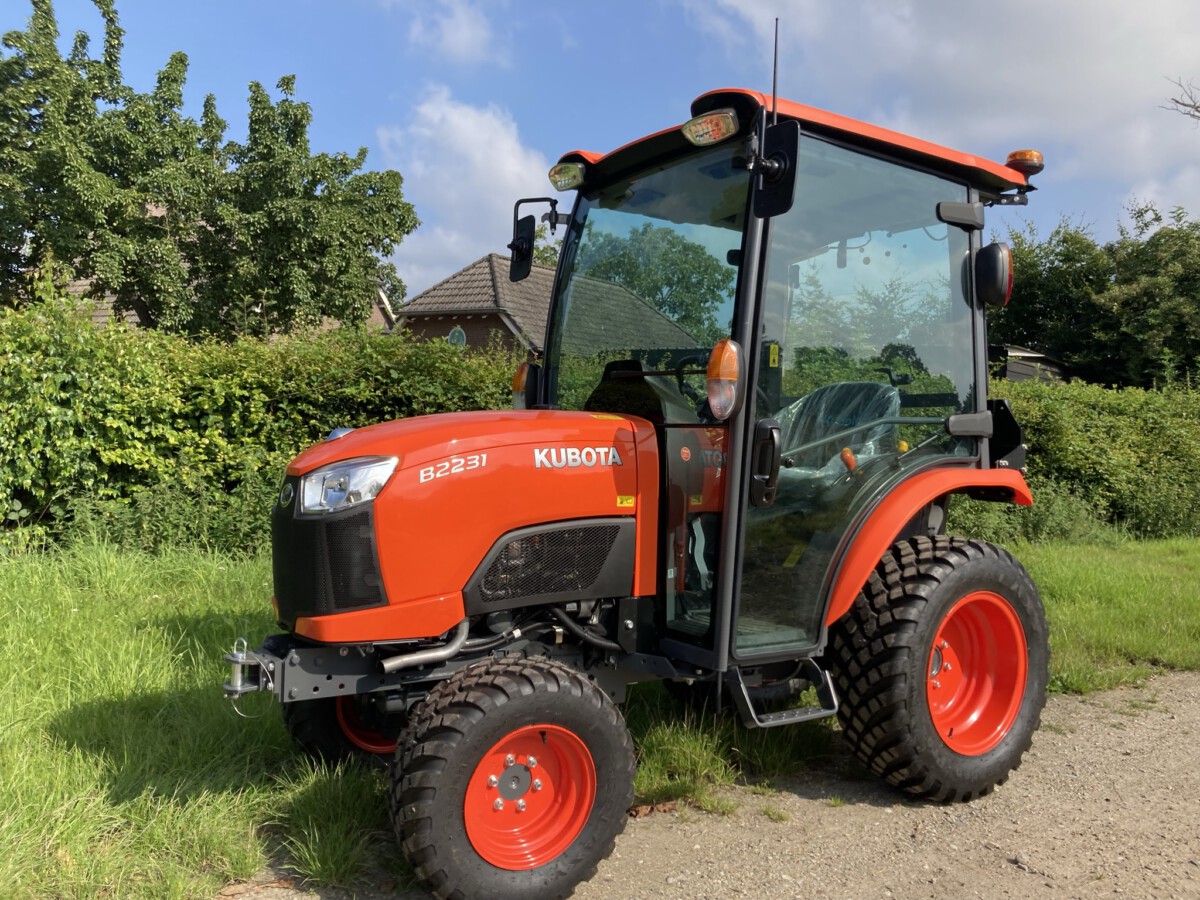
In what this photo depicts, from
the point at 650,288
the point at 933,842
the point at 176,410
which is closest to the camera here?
the point at 933,842

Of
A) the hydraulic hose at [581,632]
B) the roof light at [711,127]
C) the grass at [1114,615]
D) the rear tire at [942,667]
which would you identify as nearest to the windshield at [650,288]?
the roof light at [711,127]

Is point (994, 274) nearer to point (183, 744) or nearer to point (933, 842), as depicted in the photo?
point (933, 842)

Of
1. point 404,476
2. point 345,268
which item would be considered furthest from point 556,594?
point 345,268

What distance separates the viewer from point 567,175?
146 inches

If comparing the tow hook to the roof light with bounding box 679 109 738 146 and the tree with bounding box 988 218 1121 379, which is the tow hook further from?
the tree with bounding box 988 218 1121 379

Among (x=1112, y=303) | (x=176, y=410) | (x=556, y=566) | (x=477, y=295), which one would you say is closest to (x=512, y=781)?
(x=556, y=566)

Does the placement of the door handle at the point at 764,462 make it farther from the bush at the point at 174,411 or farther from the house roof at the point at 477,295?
the house roof at the point at 477,295

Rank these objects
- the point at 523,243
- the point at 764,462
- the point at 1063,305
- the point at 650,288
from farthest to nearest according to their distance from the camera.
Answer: the point at 1063,305
the point at 523,243
the point at 650,288
the point at 764,462

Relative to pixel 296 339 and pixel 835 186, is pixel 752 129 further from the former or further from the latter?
pixel 296 339

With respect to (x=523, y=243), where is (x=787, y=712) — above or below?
below

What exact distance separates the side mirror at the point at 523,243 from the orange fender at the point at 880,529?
69.6 inches

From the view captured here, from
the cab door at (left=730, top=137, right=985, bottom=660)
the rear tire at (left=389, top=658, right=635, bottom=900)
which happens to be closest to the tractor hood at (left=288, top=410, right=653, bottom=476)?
the cab door at (left=730, top=137, right=985, bottom=660)

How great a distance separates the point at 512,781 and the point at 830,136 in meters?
2.38

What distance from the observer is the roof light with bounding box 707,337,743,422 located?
2891mm
